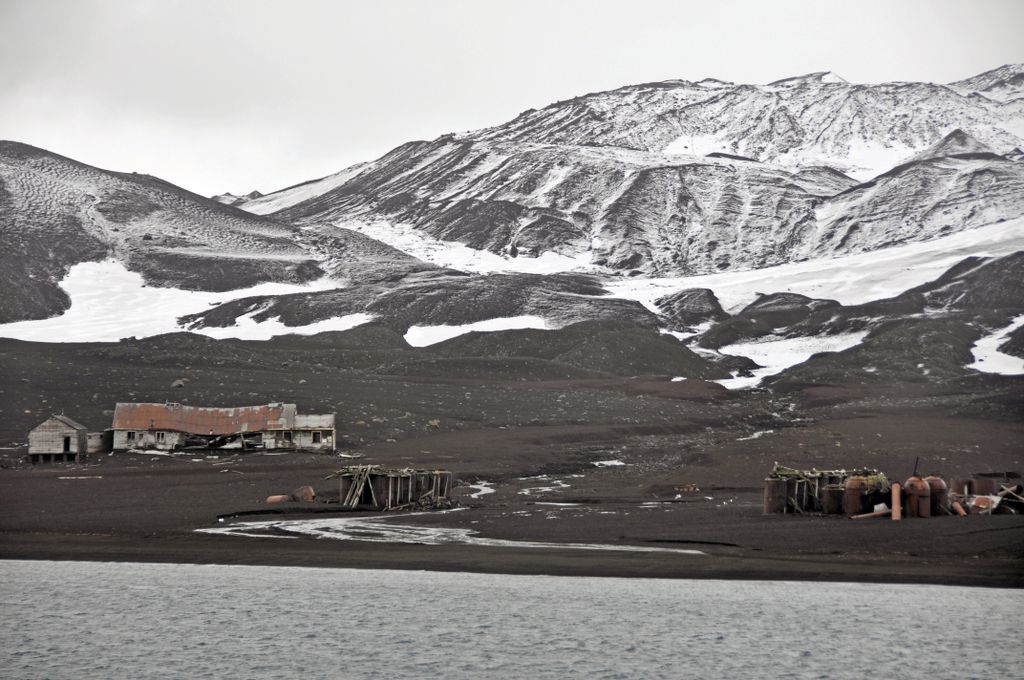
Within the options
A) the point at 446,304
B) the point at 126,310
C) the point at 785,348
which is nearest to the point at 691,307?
the point at 785,348

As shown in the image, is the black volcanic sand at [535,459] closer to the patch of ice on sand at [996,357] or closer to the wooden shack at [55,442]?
the wooden shack at [55,442]

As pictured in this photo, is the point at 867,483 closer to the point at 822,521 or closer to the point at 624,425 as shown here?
the point at 822,521

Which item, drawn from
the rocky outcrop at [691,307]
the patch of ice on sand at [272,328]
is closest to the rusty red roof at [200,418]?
the patch of ice on sand at [272,328]

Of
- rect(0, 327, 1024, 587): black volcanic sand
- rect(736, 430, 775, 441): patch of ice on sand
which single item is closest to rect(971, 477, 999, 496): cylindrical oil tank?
rect(0, 327, 1024, 587): black volcanic sand

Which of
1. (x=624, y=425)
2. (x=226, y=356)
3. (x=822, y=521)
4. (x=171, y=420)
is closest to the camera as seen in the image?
(x=822, y=521)

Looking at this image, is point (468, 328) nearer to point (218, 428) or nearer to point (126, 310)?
point (126, 310)

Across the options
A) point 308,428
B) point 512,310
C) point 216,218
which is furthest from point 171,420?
point 216,218

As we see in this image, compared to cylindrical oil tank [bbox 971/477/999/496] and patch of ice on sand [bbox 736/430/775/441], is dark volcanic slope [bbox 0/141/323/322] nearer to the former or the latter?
patch of ice on sand [bbox 736/430/775/441]
